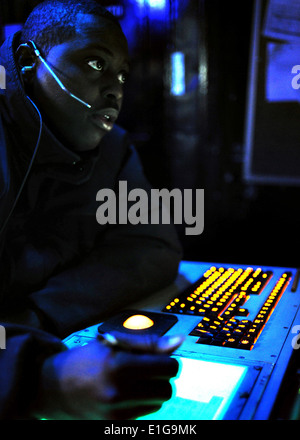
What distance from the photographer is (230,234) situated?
2.05 metres

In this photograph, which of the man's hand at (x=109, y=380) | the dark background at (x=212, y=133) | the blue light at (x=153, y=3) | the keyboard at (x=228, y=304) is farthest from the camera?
the dark background at (x=212, y=133)

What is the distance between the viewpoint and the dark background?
1896 mm

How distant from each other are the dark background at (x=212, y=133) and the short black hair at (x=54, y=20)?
3.13 ft

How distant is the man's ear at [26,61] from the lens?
2.89ft

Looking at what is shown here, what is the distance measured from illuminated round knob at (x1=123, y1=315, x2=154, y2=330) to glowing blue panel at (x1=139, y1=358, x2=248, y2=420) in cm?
14

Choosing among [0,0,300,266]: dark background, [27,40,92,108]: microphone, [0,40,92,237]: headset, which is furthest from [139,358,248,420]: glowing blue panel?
[0,0,300,266]: dark background

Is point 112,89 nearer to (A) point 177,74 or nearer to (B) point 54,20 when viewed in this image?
(B) point 54,20

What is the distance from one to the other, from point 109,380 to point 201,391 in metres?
0.19

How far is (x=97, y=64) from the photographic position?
87 centimetres

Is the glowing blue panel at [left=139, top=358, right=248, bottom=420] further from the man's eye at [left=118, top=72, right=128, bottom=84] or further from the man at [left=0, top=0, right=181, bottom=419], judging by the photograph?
the man's eye at [left=118, top=72, right=128, bottom=84]

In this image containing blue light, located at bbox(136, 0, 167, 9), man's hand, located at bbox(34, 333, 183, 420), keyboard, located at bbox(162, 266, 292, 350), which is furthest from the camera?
blue light, located at bbox(136, 0, 167, 9)

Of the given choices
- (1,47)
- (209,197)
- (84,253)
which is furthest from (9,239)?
(209,197)

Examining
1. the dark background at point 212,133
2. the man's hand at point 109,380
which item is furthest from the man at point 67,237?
the dark background at point 212,133

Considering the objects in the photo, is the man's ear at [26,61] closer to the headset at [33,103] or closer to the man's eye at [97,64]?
the headset at [33,103]
